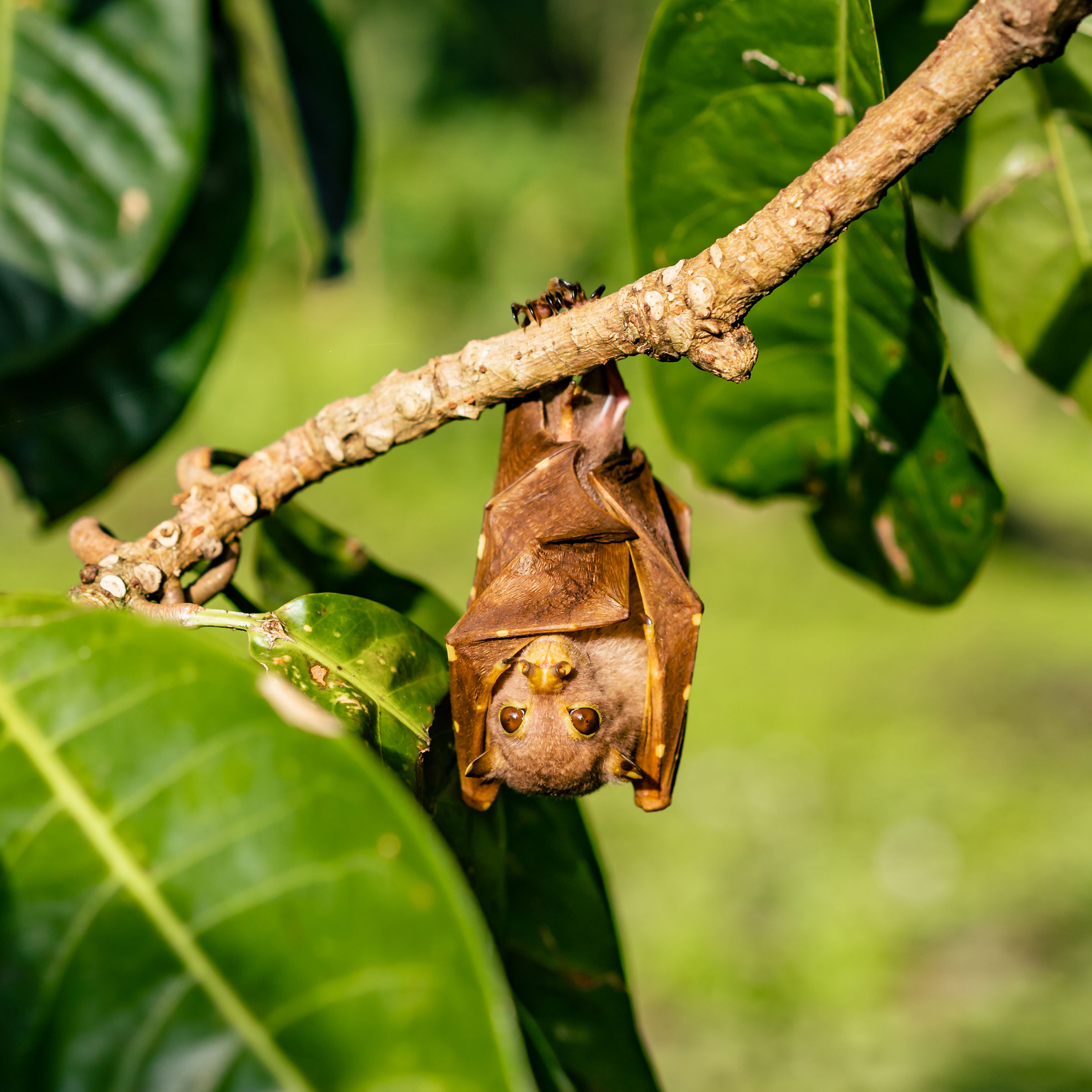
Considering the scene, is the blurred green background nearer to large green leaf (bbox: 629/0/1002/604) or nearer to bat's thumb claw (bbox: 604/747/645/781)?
large green leaf (bbox: 629/0/1002/604)

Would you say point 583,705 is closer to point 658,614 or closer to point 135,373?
point 658,614

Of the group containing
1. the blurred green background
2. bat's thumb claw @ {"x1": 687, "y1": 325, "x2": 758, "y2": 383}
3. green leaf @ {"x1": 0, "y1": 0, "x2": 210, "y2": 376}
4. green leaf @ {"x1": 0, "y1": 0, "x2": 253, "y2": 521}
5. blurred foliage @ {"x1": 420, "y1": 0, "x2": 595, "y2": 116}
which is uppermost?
blurred foliage @ {"x1": 420, "y1": 0, "x2": 595, "y2": 116}

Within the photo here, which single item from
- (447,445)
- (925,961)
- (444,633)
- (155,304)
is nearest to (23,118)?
(155,304)

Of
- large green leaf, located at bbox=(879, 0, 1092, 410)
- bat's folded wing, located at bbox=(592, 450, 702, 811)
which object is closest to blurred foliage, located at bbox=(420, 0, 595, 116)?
large green leaf, located at bbox=(879, 0, 1092, 410)

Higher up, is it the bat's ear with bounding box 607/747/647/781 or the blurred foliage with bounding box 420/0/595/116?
the blurred foliage with bounding box 420/0/595/116

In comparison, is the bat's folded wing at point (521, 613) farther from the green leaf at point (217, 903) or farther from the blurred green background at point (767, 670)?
the green leaf at point (217, 903)

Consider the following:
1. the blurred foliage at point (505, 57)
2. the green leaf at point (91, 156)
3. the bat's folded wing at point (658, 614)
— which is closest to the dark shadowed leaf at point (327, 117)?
the green leaf at point (91, 156)

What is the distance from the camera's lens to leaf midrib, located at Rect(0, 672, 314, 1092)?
80 cm

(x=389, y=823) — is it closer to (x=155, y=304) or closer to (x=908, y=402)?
(x=908, y=402)

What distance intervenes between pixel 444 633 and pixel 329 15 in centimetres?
190

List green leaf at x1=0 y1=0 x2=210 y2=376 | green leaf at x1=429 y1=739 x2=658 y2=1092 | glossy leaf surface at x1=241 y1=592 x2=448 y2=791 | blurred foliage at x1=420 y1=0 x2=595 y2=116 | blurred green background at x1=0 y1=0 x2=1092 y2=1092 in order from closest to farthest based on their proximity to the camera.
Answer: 1. glossy leaf surface at x1=241 y1=592 x2=448 y2=791
2. green leaf at x1=429 y1=739 x2=658 y2=1092
3. green leaf at x1=0 y1=0 x2=210 y2=376
4. blurred green background at x1=0 y1=0 x2=1092 y2=1092
5. blurred foliage at x1=420 y1=0 x2=595 y2=116

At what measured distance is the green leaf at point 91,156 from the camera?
1980mm

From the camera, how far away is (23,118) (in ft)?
6.76

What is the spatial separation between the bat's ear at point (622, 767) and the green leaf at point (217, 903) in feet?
2.85
